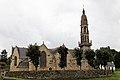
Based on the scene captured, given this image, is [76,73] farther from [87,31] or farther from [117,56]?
[117,56]

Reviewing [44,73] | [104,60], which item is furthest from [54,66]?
[44,73]

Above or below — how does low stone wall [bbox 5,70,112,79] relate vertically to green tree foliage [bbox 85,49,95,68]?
below

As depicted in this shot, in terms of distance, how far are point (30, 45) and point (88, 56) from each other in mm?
20267

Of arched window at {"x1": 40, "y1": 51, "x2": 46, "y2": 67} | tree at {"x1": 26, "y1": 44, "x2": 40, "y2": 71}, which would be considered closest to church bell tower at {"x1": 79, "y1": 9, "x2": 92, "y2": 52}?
arched window at {"x1": 40, "y1": 51, "x2": 46, "y2": 67}

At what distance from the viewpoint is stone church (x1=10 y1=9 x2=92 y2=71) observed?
9531cm

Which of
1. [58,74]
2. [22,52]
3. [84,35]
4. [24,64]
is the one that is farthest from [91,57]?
[22,52]

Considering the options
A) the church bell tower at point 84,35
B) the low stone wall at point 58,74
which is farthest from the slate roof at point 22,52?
the church bell tower at point 84,35

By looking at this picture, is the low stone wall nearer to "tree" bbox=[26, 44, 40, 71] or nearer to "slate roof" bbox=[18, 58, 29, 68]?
"tree" bbox=[26, 44, 40, 71]

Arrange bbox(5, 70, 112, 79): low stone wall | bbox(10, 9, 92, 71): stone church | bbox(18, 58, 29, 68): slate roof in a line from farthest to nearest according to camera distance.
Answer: bbox(10, 9, 92, 71): stone church, bbox(18, 58, 29, 68): slate roof, bbox(5, 70, 112, 79): low stone wall

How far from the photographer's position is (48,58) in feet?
328

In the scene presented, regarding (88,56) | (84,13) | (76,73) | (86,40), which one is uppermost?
(84,13)

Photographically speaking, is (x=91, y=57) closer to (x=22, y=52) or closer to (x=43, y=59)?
(x=43, y=59)

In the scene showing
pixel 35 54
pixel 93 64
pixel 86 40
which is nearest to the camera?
pixel 35 54

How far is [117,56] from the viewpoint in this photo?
447 feet
